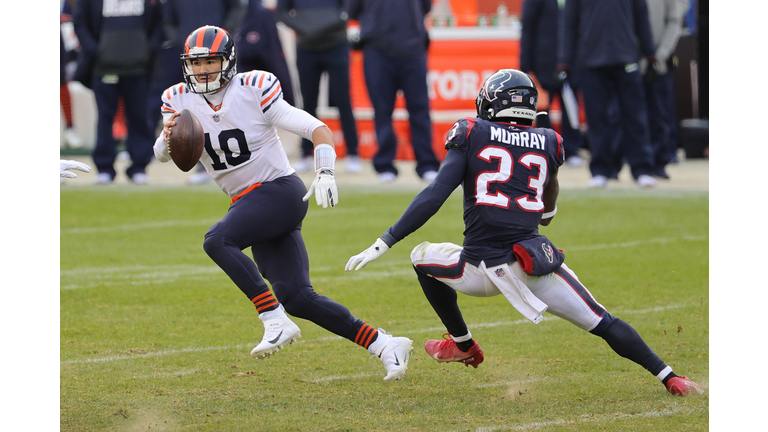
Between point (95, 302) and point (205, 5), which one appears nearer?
point (95, 302)

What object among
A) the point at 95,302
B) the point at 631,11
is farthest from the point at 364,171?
the point at 95,302

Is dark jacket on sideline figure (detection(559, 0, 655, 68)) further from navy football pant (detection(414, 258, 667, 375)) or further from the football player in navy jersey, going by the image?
navy football pant (detection(414, 258, 667, 375))

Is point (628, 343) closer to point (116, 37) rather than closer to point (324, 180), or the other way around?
point (324, 180)

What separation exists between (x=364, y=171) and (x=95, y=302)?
6022mm

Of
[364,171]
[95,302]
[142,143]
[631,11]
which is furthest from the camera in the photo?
[364,171]

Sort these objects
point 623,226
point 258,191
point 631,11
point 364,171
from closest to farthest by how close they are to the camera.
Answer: point 258,191
point 623,226
point 631,11
point 364,171

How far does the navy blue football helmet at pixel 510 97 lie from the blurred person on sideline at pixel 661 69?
20.3 ft

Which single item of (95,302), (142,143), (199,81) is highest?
(199,81)

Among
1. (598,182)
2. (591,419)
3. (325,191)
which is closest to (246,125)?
(325,191)

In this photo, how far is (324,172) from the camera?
4.29 metres

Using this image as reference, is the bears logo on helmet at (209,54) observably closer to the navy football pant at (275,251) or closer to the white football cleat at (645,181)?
the navy football pant at (275,251)

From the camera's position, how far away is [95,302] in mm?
6039

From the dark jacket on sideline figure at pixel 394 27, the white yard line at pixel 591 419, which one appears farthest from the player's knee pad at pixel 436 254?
the dark jacket on sideline figure at pixel 394 27

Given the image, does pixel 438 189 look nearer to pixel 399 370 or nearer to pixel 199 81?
pixel 399 370
